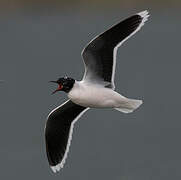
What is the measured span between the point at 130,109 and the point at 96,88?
220 millimetres

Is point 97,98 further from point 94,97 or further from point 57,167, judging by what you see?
point 57,167

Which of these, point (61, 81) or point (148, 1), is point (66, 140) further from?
point (148, 1)

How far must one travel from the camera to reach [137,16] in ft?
19.0

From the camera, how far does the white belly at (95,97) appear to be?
5641 mm

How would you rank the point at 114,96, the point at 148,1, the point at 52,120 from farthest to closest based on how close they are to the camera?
the point at 148,1
the point at 52,120
the point at 114,96

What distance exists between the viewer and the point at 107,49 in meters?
5.76

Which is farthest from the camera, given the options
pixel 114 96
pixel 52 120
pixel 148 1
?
pixel 148 1

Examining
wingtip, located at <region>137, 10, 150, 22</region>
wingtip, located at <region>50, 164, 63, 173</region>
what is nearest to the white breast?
wingtip, located at <region>137, 10, 150, 22</region>

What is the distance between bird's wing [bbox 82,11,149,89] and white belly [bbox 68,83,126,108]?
72 mm

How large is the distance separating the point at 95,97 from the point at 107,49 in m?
0.29

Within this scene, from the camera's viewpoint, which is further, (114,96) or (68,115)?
(68,115)

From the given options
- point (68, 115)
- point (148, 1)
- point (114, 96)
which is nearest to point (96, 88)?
point (114, 96)

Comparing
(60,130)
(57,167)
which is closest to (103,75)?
(60,130)

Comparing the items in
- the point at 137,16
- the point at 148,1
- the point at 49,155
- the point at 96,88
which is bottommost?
the point at 49,155
